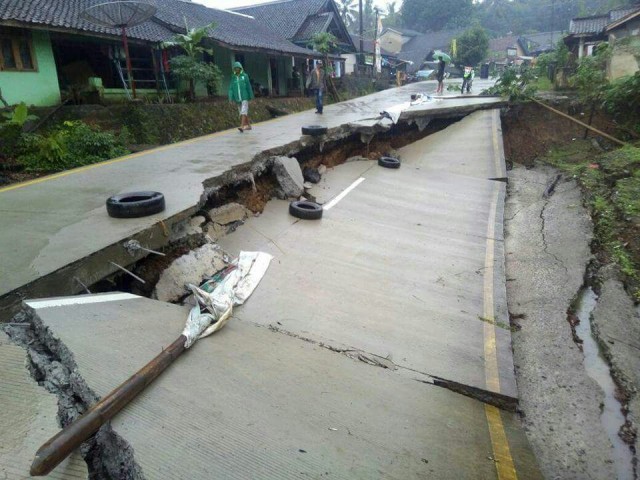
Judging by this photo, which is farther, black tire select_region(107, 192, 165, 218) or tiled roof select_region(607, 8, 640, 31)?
tiled roof select_region(607, 8, 640, 31)

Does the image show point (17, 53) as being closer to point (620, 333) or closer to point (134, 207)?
point (134, 207)

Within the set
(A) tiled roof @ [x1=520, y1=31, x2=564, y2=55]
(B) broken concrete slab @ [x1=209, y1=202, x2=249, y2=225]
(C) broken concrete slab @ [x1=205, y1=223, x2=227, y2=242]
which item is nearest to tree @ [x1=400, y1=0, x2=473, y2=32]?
(A) tiled roof @ [x1=520, y1=31, x2=564, y2=55]

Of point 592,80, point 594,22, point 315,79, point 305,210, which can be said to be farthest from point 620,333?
point 594,22

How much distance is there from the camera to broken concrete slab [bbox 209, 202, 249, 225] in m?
6.41

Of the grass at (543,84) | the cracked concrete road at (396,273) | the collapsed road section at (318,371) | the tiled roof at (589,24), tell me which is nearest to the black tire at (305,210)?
the cracked concrete road at (396,273)

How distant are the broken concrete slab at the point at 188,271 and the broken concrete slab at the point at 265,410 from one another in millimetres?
693

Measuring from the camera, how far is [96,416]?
235 centimetres

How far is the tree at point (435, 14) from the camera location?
204 feet

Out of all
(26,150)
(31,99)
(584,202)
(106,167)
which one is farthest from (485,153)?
(31,99)

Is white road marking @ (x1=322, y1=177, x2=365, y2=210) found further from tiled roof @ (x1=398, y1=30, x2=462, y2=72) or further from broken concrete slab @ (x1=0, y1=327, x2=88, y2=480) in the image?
tiled roof @ (x1=398, y1=30, x2=462, y2=72)

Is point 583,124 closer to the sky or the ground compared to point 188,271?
closer to the sky

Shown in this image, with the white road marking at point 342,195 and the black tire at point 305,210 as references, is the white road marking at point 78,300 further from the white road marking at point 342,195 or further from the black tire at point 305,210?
the white road marking at point 342,195

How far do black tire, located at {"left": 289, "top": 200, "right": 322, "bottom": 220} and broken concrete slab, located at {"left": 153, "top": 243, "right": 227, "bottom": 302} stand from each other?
2.41 m

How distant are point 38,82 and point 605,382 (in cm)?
1500
